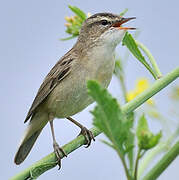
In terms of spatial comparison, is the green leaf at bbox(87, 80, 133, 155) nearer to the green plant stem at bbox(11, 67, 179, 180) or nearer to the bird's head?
the green plant stem at bbox(11, 67, 179, 180)

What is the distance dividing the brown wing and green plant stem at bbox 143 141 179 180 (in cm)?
188

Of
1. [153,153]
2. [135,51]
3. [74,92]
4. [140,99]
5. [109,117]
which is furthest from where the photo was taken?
Result: [74,92]

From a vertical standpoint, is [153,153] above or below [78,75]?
below

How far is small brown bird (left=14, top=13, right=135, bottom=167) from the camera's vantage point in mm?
2600

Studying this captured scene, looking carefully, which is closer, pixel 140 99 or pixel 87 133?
pixel 140 99

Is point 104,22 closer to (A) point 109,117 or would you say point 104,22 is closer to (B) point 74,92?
(B) point 74,92

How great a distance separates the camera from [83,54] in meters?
2.79

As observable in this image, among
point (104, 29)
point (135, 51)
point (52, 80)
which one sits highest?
point (104, 29)

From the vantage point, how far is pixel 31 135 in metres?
3.21

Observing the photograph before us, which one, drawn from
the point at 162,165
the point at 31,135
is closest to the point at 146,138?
the point at 162,165

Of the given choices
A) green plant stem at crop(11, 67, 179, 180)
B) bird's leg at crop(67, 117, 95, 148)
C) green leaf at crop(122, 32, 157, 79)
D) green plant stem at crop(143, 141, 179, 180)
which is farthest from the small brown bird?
green plant stem at crop(143, 141, 179, 180)

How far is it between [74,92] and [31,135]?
834mm

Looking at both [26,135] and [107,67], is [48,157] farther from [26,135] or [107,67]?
Result: [26,135]

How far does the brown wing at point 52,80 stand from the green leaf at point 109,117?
6.38 feet
